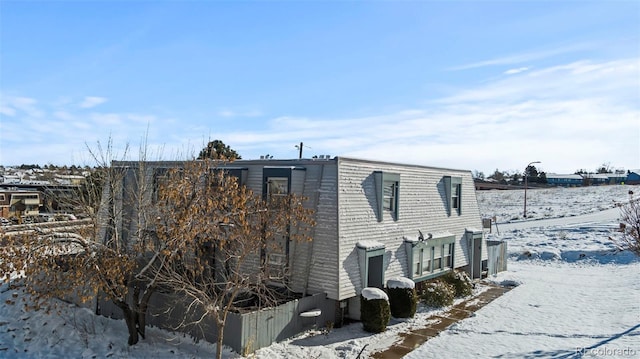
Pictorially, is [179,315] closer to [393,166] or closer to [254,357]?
[254,357]

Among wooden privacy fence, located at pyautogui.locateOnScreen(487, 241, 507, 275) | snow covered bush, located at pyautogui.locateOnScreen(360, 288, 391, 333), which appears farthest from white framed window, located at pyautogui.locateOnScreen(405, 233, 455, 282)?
wooden privacy fence, located at pyautogui.locateOnScreen(487, 241, 507, 275)

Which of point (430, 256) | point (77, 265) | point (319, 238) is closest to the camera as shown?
point (77, 265)

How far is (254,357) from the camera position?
12000 millimetres

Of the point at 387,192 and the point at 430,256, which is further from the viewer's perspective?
the point at 430,256

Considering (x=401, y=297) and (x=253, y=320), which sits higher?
(x=253, y=320)

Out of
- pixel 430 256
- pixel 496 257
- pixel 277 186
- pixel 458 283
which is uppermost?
pixel 277 186

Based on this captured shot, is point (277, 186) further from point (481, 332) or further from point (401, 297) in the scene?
point (481, 332)

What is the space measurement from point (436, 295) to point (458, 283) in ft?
8.05

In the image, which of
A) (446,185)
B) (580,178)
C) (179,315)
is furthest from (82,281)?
(580,178)

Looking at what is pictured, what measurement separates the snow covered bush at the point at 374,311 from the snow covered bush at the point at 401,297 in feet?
5.02

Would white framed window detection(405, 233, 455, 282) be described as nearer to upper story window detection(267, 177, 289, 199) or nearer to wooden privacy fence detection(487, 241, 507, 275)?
wooden privacy fence detection(487, 241, 507, 275)

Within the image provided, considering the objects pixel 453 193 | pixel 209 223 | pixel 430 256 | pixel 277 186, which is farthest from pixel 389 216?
pixel 209 223

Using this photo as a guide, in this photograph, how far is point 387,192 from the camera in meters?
17.2

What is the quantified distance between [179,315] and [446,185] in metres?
13.9
